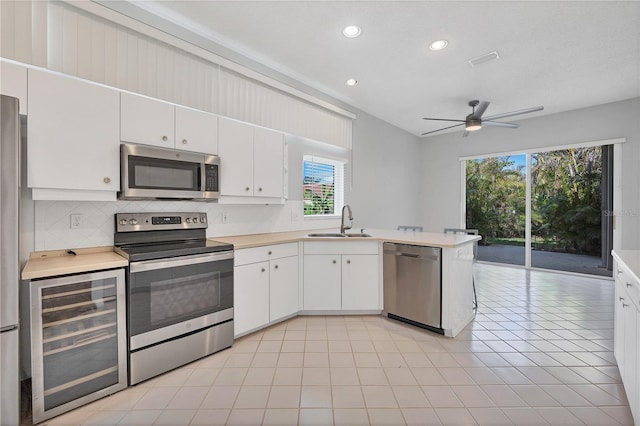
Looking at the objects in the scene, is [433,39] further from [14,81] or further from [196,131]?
[14,81]

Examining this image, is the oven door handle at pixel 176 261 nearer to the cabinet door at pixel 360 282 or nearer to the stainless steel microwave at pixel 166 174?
the stainless steel microwave at pixel 166 174

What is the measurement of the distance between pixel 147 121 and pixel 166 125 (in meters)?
0.14

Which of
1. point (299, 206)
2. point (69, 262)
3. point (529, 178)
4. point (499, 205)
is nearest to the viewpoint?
point (69, 262)

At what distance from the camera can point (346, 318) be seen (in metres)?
3.13

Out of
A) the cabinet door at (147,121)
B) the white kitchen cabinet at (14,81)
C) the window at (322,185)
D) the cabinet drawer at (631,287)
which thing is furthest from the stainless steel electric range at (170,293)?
the cabinet drawer at (631,287)

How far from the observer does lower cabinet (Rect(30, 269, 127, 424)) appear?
5.08 ft

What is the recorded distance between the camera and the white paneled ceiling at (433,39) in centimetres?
242

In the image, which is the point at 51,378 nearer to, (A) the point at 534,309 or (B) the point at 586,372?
(B) the point at 586,372

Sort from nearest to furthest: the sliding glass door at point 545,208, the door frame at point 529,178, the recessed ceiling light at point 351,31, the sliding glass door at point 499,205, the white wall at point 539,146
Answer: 1. the recessed ceiling light at point 351,31
2. the white wall at point 539,146
3. the door frame at point 529,178
4. the sliding glass door at point 545,208
5. the sliding glass door at point 499,205

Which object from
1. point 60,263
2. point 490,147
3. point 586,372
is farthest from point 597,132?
point 60,263

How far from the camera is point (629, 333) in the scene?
5.48 feet

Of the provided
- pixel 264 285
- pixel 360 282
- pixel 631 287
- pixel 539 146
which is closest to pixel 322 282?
pixel 360 282

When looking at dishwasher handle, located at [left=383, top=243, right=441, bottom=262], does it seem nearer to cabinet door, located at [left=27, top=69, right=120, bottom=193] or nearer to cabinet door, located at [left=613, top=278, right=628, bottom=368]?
cabinet door, located at [left=613, top=278, right=628, bottom=368]

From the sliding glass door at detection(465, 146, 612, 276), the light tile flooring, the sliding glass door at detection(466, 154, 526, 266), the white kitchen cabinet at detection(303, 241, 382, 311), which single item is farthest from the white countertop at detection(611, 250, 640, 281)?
the sliding glass door at detection(466, 154, 526, 266)
